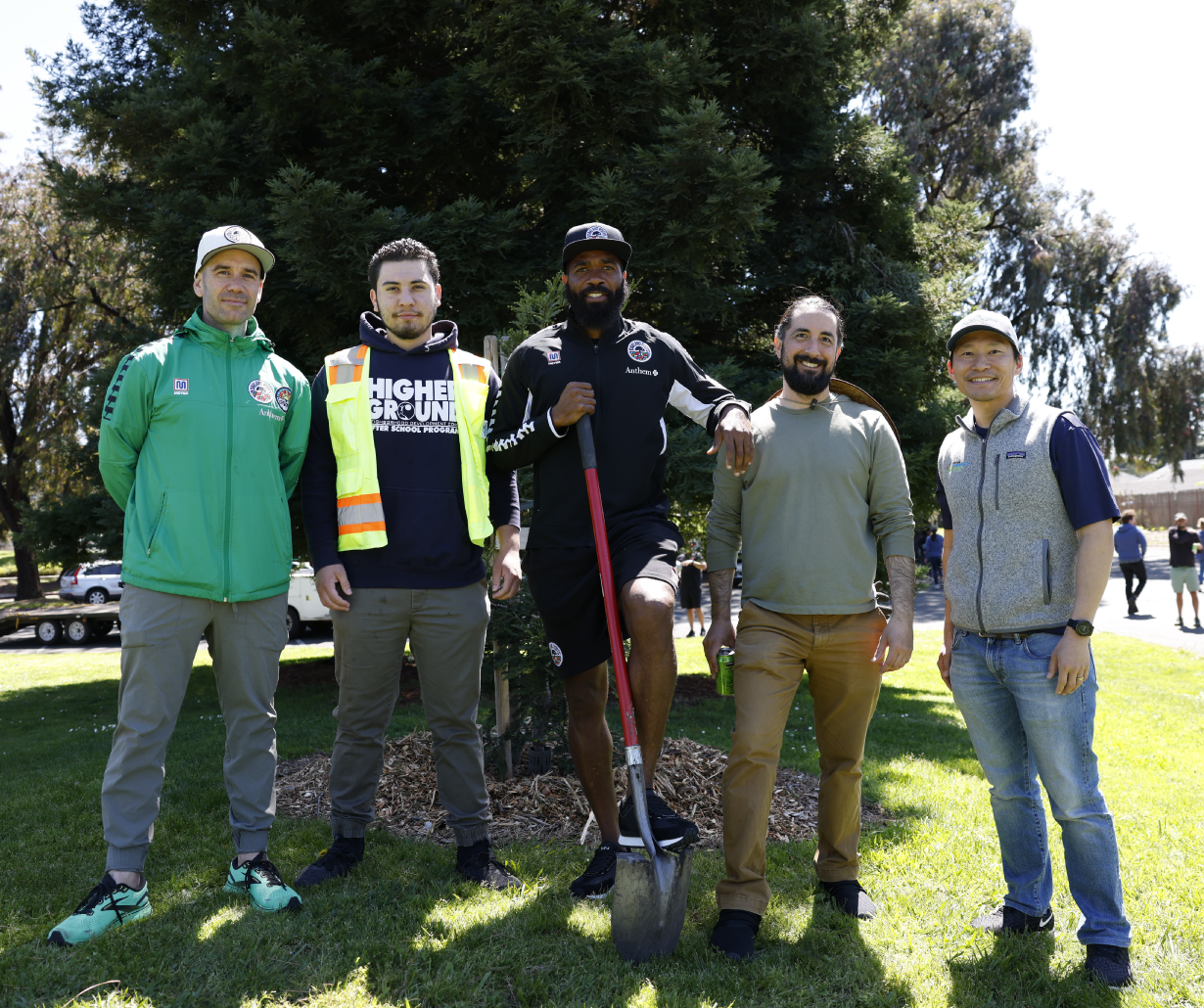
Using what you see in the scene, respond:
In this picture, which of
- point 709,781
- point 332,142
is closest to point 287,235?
point 332,142

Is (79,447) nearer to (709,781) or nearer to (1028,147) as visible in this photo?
(709,781)

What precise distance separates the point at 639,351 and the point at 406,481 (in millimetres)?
1105

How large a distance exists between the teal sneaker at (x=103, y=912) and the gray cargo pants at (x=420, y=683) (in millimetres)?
799

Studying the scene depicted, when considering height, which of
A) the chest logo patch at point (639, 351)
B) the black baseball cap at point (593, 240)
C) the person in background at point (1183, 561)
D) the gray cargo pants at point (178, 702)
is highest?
the black baseball cap at point (593, 240)

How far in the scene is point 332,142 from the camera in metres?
8.42

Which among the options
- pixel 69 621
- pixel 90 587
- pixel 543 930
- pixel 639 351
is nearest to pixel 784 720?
pixel 543 930

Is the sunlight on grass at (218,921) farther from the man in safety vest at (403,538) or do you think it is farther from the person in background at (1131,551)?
the person in background at (1131,551)

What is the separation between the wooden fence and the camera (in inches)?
1767

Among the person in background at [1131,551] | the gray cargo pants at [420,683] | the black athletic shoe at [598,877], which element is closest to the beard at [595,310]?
the gray cargo pants at [420,683]

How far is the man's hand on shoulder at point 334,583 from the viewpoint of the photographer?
359 cm

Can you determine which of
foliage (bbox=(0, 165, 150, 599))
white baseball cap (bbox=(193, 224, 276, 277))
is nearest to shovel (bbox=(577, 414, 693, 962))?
white baseball cap (bbox=(193, 224, 276, 277))

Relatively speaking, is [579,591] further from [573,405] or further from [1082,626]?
[1082,626]

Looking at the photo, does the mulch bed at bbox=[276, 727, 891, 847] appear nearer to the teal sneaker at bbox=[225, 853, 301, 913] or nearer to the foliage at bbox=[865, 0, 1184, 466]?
the teal sneaker at bbox=[225, 853, 301, 913]

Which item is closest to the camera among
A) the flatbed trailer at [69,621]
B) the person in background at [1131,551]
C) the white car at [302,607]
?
the person in background at [1131,551]
